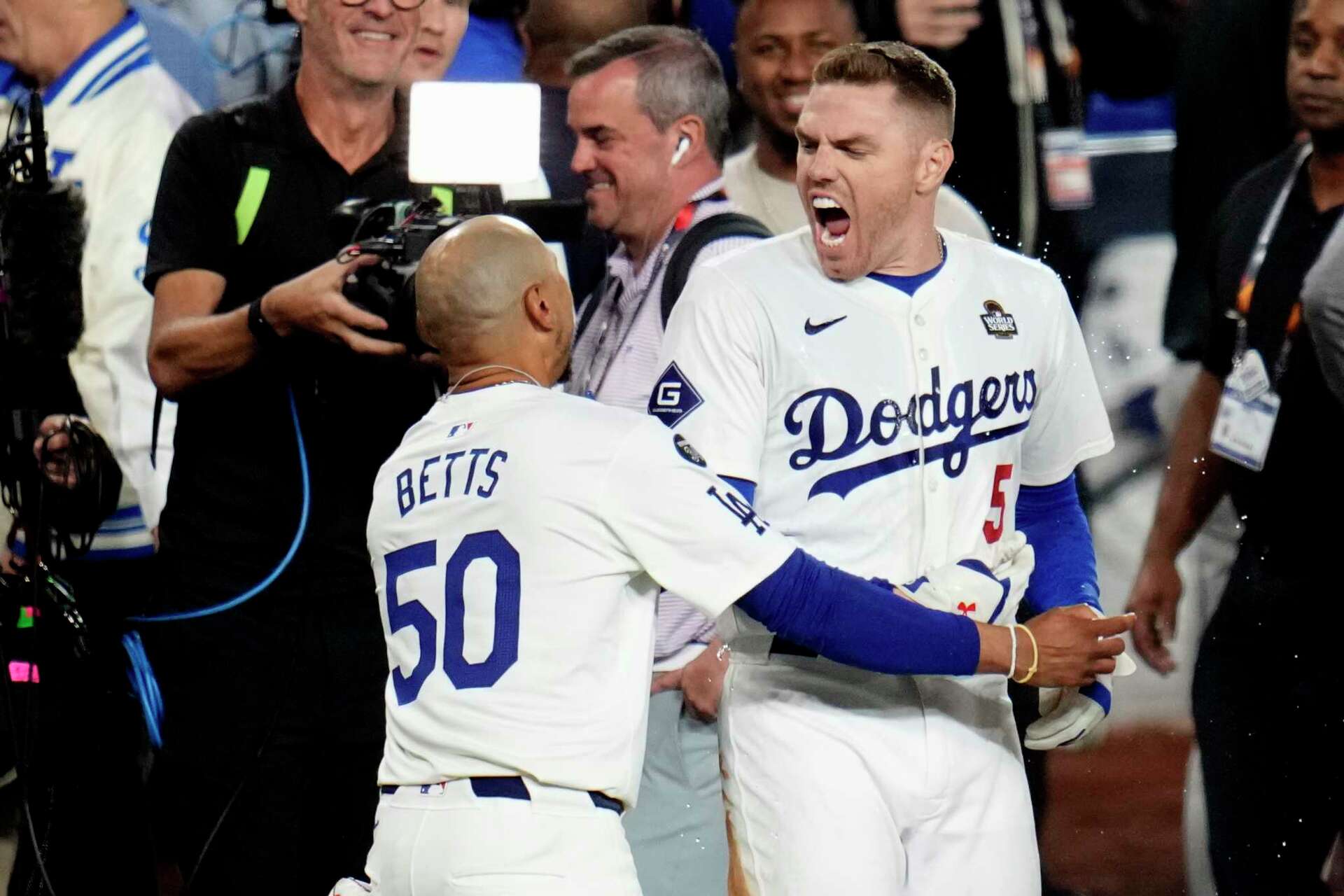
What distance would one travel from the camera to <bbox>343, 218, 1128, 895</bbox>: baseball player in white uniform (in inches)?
99.5

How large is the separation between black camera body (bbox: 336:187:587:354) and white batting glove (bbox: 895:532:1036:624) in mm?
846

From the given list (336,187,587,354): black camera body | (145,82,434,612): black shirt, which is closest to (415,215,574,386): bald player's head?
(336,187,587,354): black camera body

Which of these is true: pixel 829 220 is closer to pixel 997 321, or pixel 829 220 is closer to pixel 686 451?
pixel 997 321

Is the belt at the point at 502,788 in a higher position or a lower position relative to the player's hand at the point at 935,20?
lower

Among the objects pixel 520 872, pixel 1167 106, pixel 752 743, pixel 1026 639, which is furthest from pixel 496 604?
pixel 1167 106

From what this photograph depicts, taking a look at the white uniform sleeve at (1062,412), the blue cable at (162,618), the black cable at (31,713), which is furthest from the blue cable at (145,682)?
the white uniform sleeve at (1062,412)

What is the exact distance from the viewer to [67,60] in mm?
4355

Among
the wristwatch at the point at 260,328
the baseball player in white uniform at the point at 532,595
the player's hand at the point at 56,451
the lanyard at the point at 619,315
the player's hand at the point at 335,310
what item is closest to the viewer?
the baseball player in white uniform at the point at 532,595

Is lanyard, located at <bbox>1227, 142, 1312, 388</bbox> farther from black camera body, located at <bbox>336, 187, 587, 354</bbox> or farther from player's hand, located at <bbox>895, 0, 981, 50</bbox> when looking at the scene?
black camera body, located at <bbox>336, 187, 587, 354</bbox>

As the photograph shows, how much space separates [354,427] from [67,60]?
1.35 m

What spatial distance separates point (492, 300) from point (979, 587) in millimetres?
835

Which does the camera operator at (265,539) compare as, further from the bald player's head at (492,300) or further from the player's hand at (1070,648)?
the player's hand at (1070,648)

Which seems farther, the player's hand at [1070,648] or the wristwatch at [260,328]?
the wristwatch at [260,328]

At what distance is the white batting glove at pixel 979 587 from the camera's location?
2.85 metres
